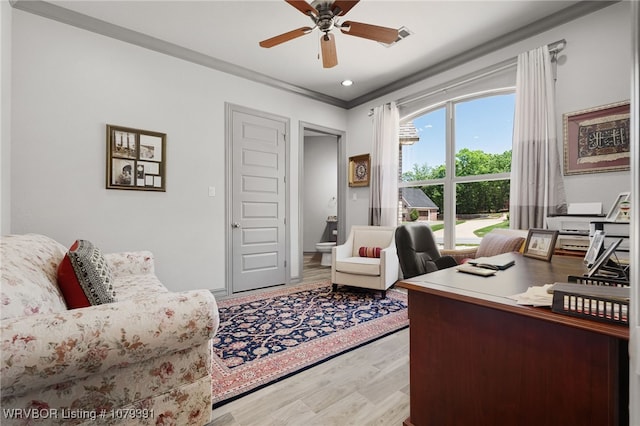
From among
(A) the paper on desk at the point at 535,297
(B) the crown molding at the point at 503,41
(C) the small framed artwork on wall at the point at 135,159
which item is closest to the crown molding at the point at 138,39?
(C) the small framed artwork on wall at the point at 135,159

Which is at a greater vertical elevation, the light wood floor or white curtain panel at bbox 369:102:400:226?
white curtain panel at bbox 369:102:400:226

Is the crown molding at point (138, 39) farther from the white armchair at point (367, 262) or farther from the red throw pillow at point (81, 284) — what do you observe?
the red throw pillow at point (81, 284)

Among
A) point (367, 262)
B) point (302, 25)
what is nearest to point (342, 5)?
point (302, 25)

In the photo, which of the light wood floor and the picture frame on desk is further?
the picture frame on desk

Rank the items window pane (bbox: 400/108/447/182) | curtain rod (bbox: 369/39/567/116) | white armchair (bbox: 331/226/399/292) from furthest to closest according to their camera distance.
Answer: window pane (bbox: 400/108/447/182) → white armchair (bbox: 331/226/399/292) → curtain rod (bbox: 369/39/567/116)

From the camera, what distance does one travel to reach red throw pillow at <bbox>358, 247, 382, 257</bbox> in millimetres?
3811

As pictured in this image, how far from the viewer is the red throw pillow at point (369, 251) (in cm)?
381

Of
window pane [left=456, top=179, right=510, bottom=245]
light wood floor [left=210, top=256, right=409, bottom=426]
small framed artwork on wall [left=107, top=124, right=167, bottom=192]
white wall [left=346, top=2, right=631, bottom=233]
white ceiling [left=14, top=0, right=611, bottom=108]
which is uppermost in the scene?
white ceiling [left=14, top=0, right=611, bottom=108]

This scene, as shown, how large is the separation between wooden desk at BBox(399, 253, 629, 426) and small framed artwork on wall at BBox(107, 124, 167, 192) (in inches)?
112

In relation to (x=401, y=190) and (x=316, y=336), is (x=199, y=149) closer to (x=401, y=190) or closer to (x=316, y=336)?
(x=316, y=336)

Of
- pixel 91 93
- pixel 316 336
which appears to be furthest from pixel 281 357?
pixel 91 93

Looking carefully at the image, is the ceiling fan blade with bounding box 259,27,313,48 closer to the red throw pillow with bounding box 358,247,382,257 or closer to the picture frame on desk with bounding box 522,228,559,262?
the picture frame on desk with bounding box 522,228,559,262

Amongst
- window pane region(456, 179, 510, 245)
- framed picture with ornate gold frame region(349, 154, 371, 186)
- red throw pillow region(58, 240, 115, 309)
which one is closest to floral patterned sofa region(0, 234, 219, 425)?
red throw pillow region(58, 240, 115, 309)

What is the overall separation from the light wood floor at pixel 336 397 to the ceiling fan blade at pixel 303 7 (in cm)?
242
